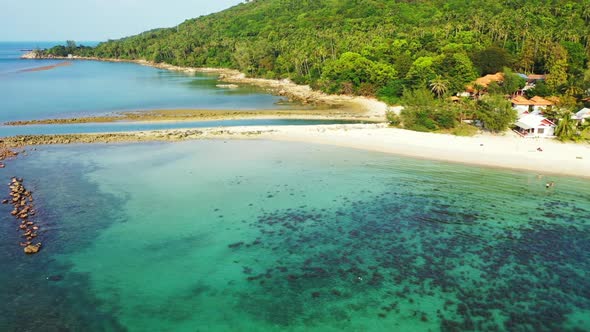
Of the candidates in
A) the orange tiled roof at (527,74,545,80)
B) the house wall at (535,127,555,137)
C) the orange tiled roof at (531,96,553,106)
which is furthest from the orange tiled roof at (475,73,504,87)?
the house wall at (535,127,555,137)

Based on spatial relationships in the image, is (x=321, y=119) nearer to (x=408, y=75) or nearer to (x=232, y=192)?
(x=408, y=75)

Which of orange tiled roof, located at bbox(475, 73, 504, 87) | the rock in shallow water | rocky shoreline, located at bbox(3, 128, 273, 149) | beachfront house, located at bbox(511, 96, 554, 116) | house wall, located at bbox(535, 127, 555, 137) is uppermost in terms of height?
orange tiled roof, located at bbox(475, 73, 504, 87)

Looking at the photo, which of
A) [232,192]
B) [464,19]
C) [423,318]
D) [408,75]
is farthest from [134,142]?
[464,19]

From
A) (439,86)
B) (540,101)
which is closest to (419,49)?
(439,86)

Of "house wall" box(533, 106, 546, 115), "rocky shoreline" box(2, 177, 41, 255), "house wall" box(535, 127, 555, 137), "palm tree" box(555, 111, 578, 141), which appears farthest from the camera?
"house wall" box(533, 106, 546, 115)

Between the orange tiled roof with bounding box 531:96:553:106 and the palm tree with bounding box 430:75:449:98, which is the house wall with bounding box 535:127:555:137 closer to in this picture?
the orange tiled roof with bounding box 531:96:553:106

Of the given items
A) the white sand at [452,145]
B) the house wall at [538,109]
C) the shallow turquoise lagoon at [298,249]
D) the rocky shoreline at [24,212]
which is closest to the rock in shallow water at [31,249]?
the rocky shoreline at [24,212]

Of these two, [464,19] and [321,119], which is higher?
[464,19]
